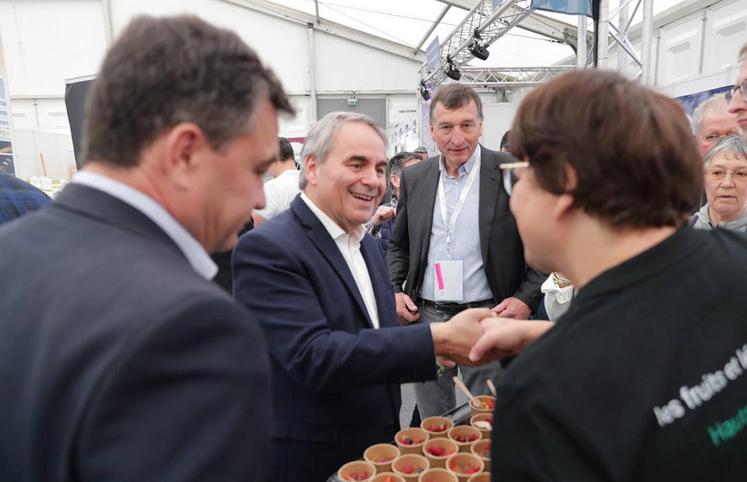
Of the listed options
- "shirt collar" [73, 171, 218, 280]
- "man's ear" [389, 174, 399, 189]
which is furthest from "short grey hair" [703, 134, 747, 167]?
"man's ear" [389, 174, 399, 189]

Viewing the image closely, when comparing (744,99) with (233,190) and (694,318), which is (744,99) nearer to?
(694,318)

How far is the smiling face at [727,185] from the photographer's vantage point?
2.08m

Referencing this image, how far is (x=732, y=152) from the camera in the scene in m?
2.13

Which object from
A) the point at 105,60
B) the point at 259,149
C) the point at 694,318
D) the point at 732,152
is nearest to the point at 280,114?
the point at 259,149

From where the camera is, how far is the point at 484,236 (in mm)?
2324

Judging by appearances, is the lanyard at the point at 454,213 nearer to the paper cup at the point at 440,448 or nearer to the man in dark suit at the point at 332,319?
the man in dark suit at the point at 332,319

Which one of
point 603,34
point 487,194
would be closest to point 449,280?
point 487,194

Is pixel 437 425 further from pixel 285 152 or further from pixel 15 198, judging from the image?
pixel 285 152

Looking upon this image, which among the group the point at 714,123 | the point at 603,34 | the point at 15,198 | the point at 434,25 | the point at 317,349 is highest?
the point at 434,25

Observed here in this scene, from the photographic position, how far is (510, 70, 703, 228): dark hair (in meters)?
0.71

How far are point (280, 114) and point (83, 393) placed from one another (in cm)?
49

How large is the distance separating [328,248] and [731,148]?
1.92 metres

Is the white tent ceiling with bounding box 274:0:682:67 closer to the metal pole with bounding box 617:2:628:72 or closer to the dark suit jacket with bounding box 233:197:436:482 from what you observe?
the metal pole with bounding box 617:2:628:72

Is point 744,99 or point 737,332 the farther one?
point 744,99
